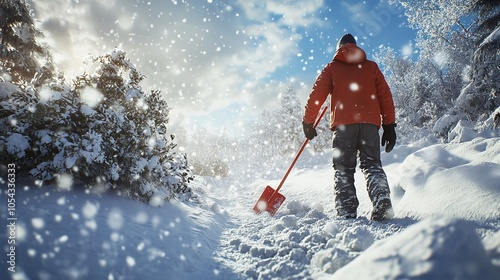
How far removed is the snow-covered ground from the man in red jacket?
0.43m

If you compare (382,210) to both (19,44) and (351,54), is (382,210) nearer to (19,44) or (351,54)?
(351,54)

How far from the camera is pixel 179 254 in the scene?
87.8 inches

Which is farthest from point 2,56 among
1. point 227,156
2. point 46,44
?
point 227,156

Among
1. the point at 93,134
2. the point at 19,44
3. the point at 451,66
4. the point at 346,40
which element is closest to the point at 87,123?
the point at 93,134

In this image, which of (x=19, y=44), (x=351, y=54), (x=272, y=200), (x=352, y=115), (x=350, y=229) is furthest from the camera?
(x=19, y=44)

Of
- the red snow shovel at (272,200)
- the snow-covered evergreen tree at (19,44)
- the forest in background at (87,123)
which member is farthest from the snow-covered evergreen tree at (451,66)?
the snow-covered evergreen tree at (19,44)

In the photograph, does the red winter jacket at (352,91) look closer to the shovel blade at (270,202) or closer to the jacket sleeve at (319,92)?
the jacket sleeve at (319,92)

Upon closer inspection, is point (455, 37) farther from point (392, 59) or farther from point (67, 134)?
point (67, 134)

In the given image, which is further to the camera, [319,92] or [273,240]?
[319,92]

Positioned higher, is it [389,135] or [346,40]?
[346,40]

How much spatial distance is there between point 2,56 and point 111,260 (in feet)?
36.7

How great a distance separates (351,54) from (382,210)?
6.49 ft

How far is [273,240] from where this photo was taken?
282cm

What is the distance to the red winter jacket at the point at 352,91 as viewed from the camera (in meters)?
3.24
